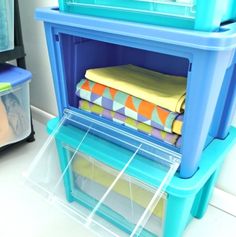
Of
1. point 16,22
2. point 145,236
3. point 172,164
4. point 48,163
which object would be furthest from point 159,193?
point 16,22

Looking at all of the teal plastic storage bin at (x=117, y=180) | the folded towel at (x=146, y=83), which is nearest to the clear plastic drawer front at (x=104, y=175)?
the teal plastic storage bin at (x=117, y=180)

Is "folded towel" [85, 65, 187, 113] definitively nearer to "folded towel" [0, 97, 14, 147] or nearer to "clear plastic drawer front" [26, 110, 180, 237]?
"clear plastic drawer front" [26, 110, 180, 237]

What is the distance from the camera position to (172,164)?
24.1 inches

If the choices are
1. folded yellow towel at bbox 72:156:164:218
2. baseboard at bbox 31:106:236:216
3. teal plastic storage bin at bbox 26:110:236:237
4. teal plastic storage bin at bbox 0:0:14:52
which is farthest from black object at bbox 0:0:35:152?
baseboard at bbox 31:106:236:216

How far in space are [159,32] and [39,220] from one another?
697 millimetres

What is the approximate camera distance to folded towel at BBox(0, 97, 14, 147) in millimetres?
1042

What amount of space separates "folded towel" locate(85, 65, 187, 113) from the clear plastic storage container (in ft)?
1.26

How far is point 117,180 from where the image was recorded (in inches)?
28.7

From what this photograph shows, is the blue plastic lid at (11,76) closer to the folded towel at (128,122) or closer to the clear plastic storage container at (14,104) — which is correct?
the clear plastic storage container at (14,104)

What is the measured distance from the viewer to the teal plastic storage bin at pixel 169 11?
0.46 m

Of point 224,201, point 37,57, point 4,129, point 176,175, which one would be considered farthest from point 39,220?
point 37,57

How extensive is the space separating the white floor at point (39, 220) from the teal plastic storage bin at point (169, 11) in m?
0.63

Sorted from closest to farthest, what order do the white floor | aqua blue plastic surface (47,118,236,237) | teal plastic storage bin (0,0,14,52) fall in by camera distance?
aqua blue plastic surface (47,118,236,237), the white floor, teal plastic storage bin (0,0,14,52)

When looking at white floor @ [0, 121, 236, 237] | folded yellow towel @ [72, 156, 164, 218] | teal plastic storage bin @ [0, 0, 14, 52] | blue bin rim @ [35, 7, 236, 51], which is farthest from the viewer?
teal plastic storage bin @ [0, 0, 14, 52]
